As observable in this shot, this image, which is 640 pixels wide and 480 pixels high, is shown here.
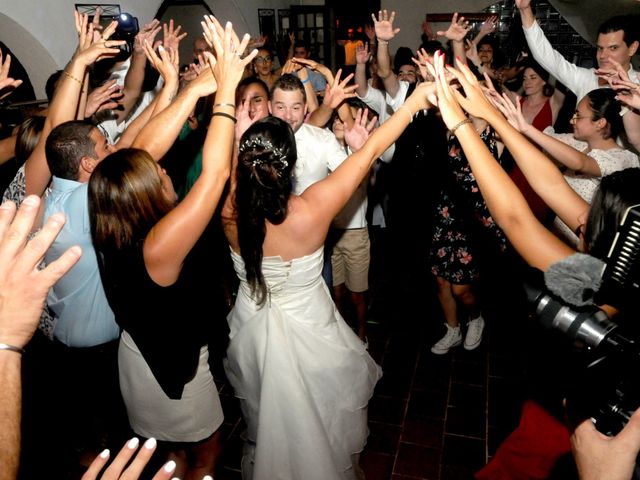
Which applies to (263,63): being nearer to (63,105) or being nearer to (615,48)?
(63,105)

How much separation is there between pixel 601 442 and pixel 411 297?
307 cm

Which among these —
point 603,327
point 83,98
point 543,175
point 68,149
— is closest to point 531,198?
point 543,175

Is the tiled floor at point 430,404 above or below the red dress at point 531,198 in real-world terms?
below

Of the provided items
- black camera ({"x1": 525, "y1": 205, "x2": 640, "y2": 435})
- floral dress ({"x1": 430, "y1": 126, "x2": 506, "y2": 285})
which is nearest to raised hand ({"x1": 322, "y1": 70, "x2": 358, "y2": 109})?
floral dress ({"x1": 430, "y1": 126, "x2": 506, "y2": 285})

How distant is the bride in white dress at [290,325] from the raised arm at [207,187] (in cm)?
26

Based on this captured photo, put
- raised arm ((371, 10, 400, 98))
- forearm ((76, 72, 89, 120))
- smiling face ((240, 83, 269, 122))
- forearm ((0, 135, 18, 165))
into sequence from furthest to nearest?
raised arm ((371, 10, 400, 98))
smiling face ((240, 83, 269, 122))
forearm ((0, 135, 18, 165))
forearm ((76, 72, 89, 120))

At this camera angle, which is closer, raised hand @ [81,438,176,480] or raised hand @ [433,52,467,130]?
raised hand @ [81,438,176,480]

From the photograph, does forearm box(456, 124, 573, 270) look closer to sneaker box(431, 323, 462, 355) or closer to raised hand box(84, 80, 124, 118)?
sneaker box(431, 323, 462, 355)

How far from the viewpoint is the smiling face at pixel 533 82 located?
14.0 ft

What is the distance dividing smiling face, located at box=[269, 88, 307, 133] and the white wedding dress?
4.48ft

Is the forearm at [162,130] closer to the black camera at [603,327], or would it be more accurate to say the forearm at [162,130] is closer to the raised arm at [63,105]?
the raised arm at [63,105]

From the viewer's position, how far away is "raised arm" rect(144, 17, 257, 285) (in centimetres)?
157

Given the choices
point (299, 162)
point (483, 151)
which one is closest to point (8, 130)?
point (299, 162)

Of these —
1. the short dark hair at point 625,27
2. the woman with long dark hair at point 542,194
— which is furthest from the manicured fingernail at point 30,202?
the short dark hair at point 625,27
